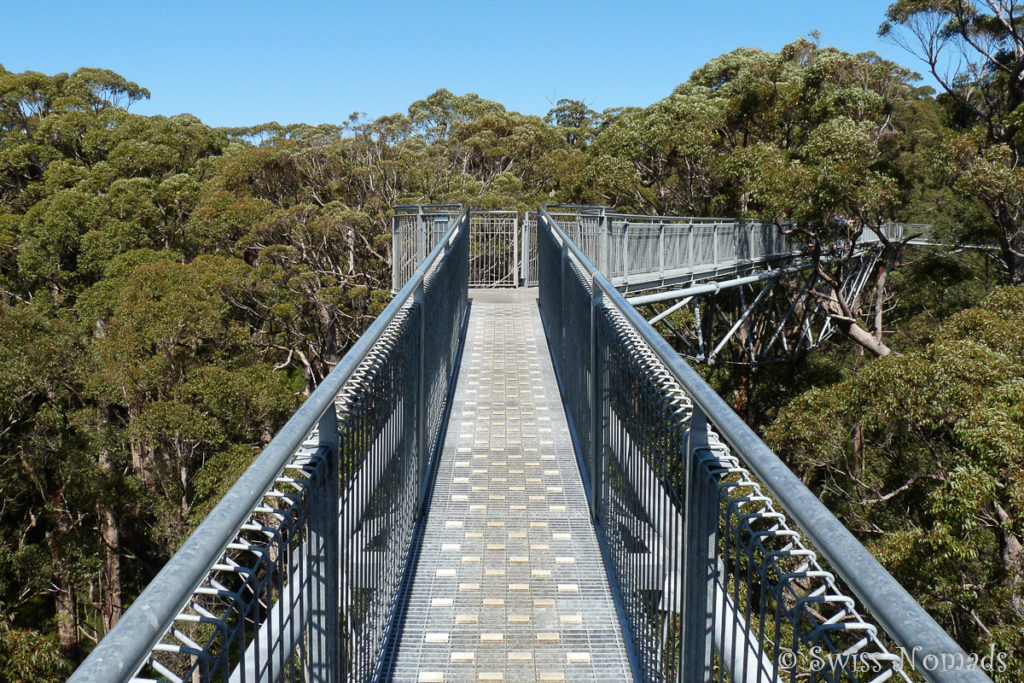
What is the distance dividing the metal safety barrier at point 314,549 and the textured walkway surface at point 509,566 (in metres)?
0.19

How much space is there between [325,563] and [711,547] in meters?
1.17

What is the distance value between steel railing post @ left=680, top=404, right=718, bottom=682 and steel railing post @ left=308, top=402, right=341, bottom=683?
1095mm

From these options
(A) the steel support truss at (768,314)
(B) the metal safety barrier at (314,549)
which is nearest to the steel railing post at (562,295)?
(B) the metal safety barrier at (314,549)

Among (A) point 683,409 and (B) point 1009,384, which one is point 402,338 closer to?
→ (A) point 683,409

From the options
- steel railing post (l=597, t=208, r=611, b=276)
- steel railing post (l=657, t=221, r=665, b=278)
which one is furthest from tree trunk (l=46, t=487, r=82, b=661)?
steel railing post (l=657, t=221, r=665, b=278)

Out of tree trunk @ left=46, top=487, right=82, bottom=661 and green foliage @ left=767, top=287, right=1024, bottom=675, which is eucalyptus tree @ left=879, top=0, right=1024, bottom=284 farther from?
tree trunk @ left=46, top=487, right=82, bottom=661

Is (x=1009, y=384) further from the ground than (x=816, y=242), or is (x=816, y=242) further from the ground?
(x=816, y=242)

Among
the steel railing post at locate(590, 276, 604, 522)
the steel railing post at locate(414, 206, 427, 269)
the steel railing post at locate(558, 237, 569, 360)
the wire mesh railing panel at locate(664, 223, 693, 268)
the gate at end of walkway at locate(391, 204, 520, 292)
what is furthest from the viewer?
the wire mesh railing panel at locate(664, 223, 693, 268)

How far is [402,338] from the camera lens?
450cm

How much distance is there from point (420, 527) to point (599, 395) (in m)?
1.32

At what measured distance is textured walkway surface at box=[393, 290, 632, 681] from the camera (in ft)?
12.1

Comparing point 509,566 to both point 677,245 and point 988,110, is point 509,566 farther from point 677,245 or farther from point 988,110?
point 988,110

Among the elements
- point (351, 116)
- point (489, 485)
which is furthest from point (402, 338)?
point (351, 116)

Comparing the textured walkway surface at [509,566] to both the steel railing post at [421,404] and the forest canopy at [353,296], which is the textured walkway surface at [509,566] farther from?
the forest canopy at [353,296]
